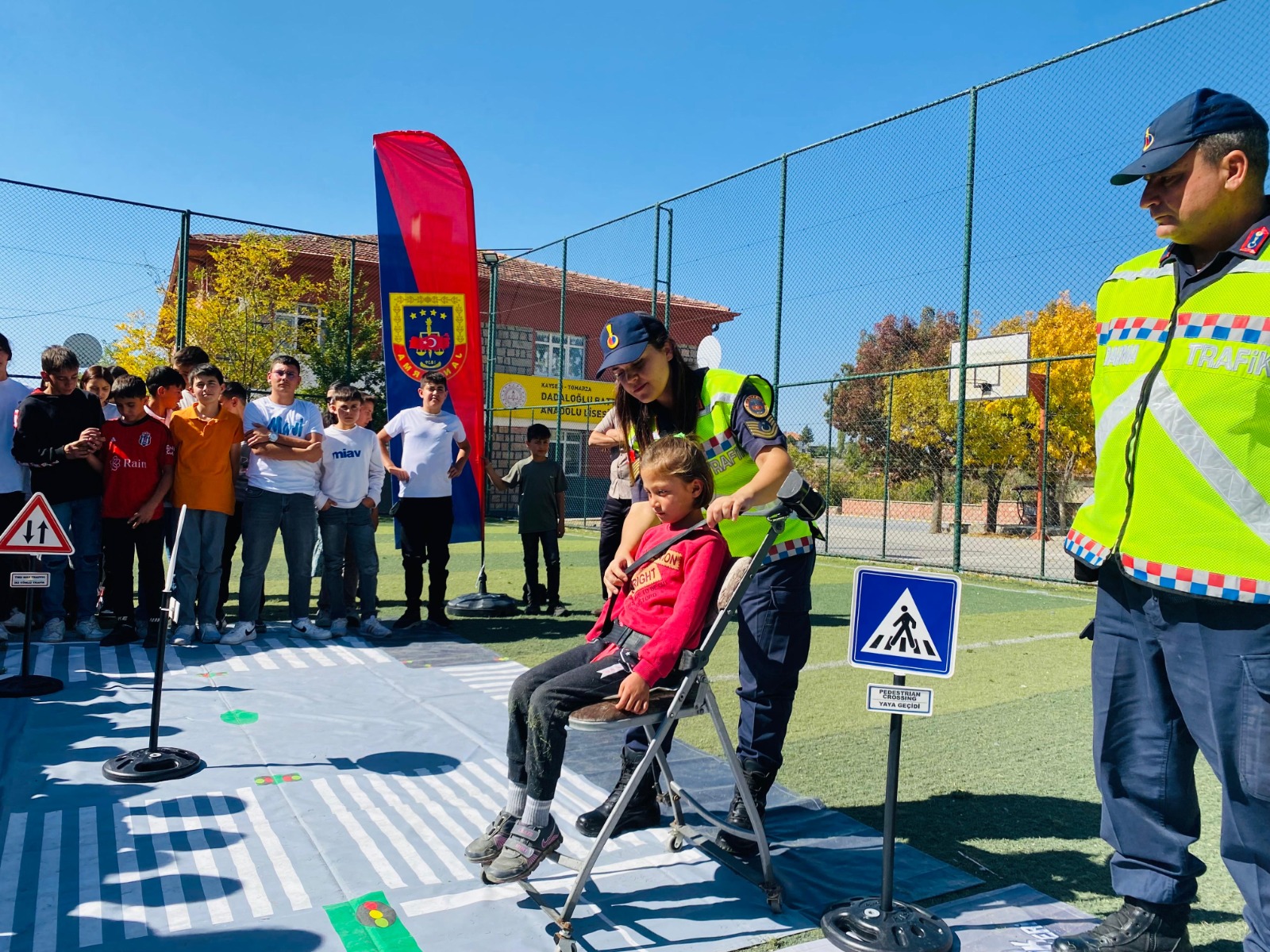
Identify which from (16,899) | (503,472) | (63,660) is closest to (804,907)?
(16,899)

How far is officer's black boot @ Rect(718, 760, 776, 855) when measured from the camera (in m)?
3.24

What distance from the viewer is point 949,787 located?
4016 millimetres

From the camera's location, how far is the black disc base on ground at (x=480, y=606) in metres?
8.36

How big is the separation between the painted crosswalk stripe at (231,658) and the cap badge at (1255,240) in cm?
598

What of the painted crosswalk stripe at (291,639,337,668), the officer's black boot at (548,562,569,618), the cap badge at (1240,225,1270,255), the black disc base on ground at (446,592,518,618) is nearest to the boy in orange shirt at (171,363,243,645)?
the painted crosswalk stripe at (291,639,337,668)

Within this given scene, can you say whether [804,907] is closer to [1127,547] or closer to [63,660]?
[1127,547]

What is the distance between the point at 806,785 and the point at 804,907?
117 centimetres

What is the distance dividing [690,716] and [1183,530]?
4.97ft

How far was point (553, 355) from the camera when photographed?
2577 centimetres

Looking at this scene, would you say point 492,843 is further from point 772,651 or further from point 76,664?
point 76,664

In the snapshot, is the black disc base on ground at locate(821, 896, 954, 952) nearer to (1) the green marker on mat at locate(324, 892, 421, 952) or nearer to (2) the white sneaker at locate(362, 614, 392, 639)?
(1) the green marker on mat at locate(324, 892, 421, 952)

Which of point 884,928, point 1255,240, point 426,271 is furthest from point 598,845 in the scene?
point 426,271

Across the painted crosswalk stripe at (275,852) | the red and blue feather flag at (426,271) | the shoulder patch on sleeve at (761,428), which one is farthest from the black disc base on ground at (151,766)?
the red and blue feather flag at (426,271)

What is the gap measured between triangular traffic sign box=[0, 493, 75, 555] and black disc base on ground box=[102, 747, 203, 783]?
1.70 metres
